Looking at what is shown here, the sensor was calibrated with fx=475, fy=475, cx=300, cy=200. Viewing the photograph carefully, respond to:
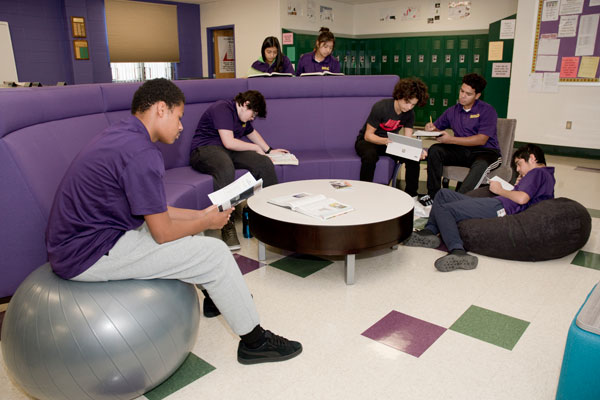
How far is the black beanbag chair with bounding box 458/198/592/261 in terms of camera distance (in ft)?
9.05

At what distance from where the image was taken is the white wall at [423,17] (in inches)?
314

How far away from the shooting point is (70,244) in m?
1.60

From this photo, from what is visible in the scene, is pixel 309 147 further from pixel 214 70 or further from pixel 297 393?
pixel 214 70

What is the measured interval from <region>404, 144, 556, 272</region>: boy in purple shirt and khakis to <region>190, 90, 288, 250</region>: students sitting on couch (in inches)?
52.3

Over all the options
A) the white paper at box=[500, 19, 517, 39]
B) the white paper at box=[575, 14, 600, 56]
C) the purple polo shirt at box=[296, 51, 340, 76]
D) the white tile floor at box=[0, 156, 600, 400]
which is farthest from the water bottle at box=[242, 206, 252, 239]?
the white paper at box=[500, 19, 517, 39]

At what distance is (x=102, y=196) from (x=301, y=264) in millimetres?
1511

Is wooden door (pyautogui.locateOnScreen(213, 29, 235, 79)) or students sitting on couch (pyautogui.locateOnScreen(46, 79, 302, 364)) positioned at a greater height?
wooden door (pyautogui.locateOnScreen(213, 29, 235, 79))

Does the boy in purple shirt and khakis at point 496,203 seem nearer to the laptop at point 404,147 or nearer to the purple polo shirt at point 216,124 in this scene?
the laptop at point 404,147

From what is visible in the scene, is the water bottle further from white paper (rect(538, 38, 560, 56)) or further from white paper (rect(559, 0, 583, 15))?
white paper (rect(559, 0, 583, 15))

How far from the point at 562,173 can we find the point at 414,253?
317cm

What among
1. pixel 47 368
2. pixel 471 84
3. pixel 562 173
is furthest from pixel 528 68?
pixel 47 368

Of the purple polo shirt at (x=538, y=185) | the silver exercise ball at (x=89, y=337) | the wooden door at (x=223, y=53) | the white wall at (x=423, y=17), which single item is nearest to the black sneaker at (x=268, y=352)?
the silver exercise ball at (x=89, y=337)

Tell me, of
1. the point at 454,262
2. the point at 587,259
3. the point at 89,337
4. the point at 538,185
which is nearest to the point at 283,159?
the point at 454,262

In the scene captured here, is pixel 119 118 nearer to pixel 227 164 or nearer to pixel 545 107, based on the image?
pixel 227 164
